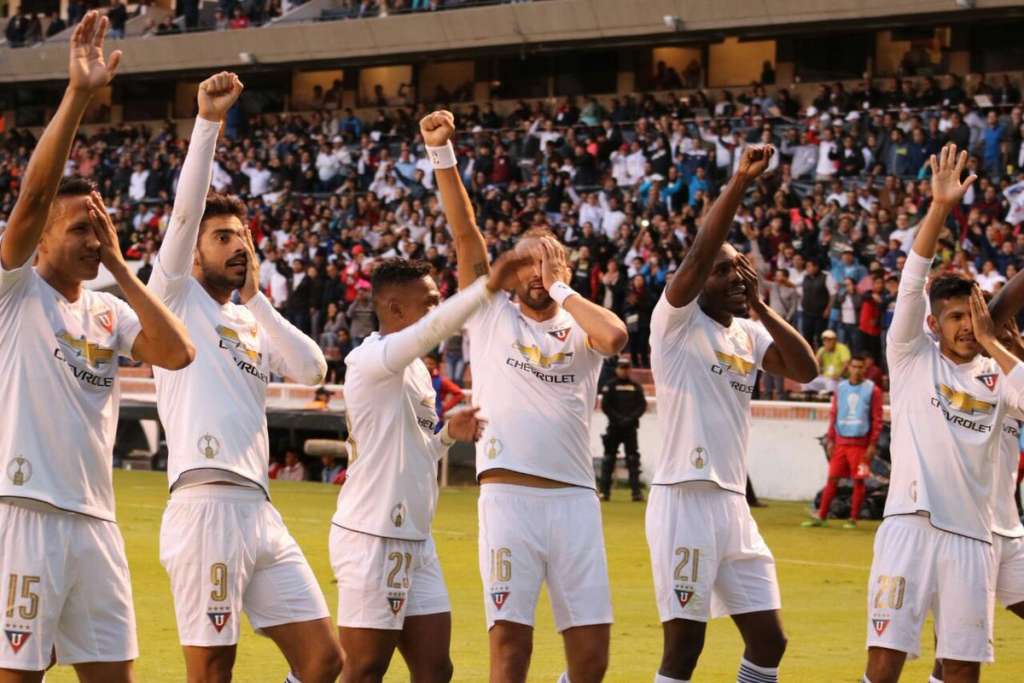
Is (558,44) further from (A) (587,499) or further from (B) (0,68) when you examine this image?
(A) (587,499)

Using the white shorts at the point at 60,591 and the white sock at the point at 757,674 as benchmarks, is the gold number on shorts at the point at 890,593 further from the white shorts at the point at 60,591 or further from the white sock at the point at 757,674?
the white shorts at the point at 60,591

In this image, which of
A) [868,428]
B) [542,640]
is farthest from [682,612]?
[868,428]

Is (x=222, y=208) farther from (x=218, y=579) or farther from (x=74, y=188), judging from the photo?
(x=218, y=579)

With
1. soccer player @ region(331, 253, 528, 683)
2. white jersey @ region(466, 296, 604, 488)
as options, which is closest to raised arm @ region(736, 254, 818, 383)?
white jersey @ region(466, 296, 604, 488)

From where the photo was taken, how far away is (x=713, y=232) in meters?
7.72

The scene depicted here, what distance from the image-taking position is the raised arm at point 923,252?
7676 mm

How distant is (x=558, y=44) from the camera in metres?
40.2

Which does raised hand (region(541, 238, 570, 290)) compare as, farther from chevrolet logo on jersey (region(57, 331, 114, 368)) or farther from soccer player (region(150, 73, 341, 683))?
chevrolet logo on jersey (region(57, 331, 114, 368))

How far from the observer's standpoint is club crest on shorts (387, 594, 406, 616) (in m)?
7.23

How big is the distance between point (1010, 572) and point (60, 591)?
4.39m

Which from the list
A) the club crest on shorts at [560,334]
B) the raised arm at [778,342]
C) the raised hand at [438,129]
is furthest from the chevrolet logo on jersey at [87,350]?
the raised arm at [778,342]

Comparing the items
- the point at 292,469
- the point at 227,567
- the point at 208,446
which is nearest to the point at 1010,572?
the point at 227,567

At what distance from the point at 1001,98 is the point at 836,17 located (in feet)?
15.8

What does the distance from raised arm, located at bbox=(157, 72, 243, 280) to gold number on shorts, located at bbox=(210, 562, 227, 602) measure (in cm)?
119
